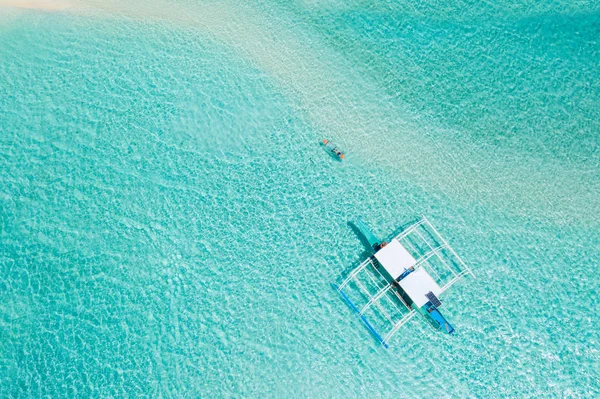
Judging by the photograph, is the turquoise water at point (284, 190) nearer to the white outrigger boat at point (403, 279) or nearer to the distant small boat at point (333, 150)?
the distant small boat at point (333, 150)

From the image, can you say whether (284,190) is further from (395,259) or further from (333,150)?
(395,259)

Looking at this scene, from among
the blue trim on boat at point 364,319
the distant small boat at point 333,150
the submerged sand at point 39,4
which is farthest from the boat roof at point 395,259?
the submerged sand at point 39,4

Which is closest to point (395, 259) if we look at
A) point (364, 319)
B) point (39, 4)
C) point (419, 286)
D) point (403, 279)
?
point (403, 279)

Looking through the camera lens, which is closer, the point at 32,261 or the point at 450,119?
the point at 32,261

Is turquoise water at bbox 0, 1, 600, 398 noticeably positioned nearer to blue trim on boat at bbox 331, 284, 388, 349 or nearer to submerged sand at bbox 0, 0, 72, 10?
blue trim on boat at bbox 331, 284, 388, 349

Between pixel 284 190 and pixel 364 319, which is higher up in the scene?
pixel 284 190

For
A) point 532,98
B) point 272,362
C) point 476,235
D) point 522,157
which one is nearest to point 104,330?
point 272,362

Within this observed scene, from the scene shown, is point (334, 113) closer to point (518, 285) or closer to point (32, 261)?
point (518, 285)
